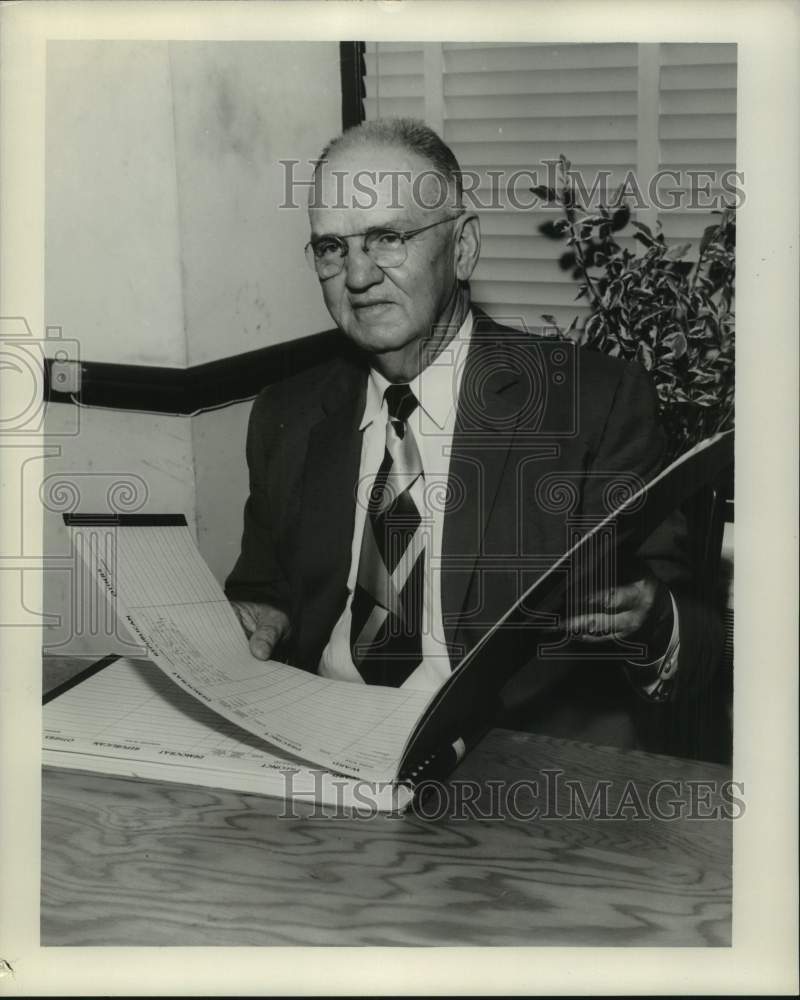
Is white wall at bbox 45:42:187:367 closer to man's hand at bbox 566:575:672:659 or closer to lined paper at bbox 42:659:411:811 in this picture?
lined paper at bbox 42:659:411:811

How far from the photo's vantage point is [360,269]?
1182 millimetres

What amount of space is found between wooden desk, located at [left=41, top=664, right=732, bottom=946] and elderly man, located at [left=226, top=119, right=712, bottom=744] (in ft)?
0.52

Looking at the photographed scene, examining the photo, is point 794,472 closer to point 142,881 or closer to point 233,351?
point 233,351

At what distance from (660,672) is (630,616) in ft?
0.26

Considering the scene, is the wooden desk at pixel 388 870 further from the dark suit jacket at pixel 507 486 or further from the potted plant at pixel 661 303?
the potted plant at pixel 661 303

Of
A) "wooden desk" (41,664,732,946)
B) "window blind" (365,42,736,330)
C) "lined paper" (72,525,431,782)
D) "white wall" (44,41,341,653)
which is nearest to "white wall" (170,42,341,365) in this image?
"white wall" (44,41,341,653)

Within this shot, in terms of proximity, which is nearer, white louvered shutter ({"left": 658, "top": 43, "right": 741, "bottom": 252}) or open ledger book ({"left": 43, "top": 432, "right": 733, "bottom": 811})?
open ledger book ({"left": 43, "top": 432, "right": 733, "bottom": 811})

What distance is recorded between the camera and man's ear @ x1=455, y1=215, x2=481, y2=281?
118 cm

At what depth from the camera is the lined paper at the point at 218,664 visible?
111 centimetres

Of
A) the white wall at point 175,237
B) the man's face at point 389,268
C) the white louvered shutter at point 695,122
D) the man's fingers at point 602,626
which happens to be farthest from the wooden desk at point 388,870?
the white louvered shutter at point 695,122

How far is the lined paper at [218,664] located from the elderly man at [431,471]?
28 mm

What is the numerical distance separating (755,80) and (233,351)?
68cm

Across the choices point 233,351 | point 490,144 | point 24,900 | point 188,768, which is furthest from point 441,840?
point 490,144

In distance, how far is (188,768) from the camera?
1055 millimetres
